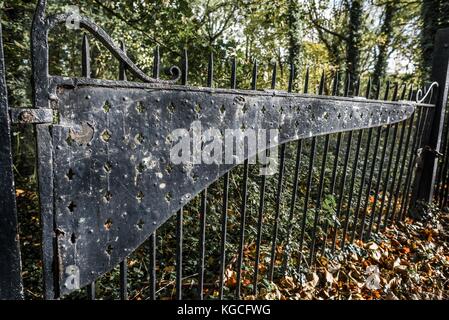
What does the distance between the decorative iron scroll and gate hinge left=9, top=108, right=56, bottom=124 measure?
3 cm

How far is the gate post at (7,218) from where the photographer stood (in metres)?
1.12

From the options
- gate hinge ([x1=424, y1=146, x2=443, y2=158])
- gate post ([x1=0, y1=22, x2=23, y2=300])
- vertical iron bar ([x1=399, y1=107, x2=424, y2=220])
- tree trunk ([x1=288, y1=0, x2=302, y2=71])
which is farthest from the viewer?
tree trunk ([x1=288, y1=0, x2=302, y2=71])

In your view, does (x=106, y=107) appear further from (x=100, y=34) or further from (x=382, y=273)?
(x=382, y=273)

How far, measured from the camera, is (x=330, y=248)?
324cm

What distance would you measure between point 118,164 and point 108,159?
57mm

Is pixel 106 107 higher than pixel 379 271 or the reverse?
higher

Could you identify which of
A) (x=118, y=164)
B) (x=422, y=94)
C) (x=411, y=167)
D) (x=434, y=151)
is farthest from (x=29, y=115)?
(x=434, y=151)

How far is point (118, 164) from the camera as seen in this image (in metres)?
1.44

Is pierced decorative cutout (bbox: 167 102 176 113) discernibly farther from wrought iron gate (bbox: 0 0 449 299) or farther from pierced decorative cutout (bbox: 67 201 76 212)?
pierced decorative cutout (bbox: 67 201 76 212)

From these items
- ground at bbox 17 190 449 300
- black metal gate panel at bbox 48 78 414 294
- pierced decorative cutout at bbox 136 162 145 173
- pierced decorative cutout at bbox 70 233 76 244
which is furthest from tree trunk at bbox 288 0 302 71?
pierced decorative cutout at bbox 70 233 76 244

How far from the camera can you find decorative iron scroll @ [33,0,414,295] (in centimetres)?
123

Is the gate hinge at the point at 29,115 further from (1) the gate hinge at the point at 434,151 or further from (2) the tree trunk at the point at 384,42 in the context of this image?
(2) the tree trunk at the point at 384,42
